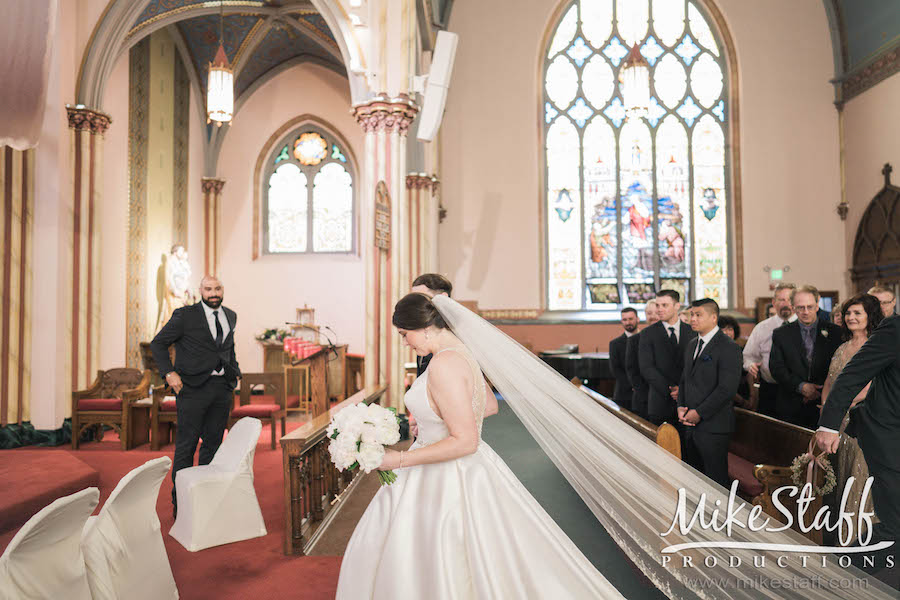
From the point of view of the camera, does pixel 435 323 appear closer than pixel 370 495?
Yes

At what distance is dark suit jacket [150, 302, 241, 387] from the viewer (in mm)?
4141

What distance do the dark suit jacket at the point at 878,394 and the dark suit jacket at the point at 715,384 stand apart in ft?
3.02

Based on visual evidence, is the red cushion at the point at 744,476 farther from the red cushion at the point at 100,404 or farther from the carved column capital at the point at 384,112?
the red cushion at the point at 100,404

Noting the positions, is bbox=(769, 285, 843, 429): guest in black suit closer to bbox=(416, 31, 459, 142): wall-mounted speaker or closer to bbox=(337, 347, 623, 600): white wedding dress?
bbox=(337, 347, 623, 600): white wedding dress

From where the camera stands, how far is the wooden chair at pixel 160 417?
665 cm

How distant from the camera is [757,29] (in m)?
12.5

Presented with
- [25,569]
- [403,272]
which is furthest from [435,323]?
[403,272]

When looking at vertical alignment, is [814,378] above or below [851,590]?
above

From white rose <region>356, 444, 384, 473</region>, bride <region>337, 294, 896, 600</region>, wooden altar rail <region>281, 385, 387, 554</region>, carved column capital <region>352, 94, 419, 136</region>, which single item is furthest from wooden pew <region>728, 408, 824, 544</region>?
carved column capital <region>352, 94, 419, 136</region>

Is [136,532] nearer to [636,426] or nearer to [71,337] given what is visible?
[636,426]

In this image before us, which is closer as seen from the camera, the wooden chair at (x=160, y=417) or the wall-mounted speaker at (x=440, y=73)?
the wooden chair at (x=160, y=417)

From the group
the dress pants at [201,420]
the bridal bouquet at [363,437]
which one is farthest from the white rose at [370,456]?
the dress pants at [201,420]

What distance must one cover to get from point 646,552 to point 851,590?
72cm

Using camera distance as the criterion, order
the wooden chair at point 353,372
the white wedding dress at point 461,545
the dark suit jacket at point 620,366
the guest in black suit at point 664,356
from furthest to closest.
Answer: the wooden chair at point 353,372, the dark suit jacket at point 620,366, the guest in black suit at point 664,356, the white wedding dress at point 461,545
